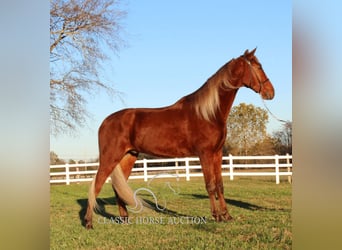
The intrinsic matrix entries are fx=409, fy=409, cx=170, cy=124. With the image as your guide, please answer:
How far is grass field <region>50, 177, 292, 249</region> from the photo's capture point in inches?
125

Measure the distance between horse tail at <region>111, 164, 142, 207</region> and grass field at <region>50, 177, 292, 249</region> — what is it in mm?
59

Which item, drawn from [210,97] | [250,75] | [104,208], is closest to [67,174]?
[104,208]

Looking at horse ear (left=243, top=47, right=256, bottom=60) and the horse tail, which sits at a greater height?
horse ear (left=243, top=47, right=256, bottom=60)

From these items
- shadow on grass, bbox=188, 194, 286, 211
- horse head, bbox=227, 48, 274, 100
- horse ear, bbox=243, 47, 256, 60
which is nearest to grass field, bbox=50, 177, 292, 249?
shadow on grass, bbox=188, 194, 286, 211

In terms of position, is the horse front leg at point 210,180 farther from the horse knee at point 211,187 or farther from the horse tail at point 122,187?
the horse tail at point 122,187

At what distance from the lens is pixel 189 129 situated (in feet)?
10.7

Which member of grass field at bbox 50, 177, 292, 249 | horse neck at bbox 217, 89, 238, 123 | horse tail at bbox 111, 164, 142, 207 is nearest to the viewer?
grass field at bbox 50, 177, 292, 249

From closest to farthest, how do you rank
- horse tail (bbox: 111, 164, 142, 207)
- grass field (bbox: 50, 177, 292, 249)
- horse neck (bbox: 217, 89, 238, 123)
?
grass field (bbox: 50, 177, 292, 249), horse neck (bbox: 217, 89, 238, 123), horse tail (bbox: 111, 164, 142, 207)

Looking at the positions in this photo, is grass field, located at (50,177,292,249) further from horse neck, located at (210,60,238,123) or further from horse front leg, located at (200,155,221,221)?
horse neck, located at (210,60,238,123)

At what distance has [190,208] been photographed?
333 centimetres

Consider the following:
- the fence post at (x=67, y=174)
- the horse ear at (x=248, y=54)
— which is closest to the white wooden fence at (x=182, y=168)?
the fence post at (x=67, y=174)

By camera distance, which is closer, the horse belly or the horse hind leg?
the horse belly
